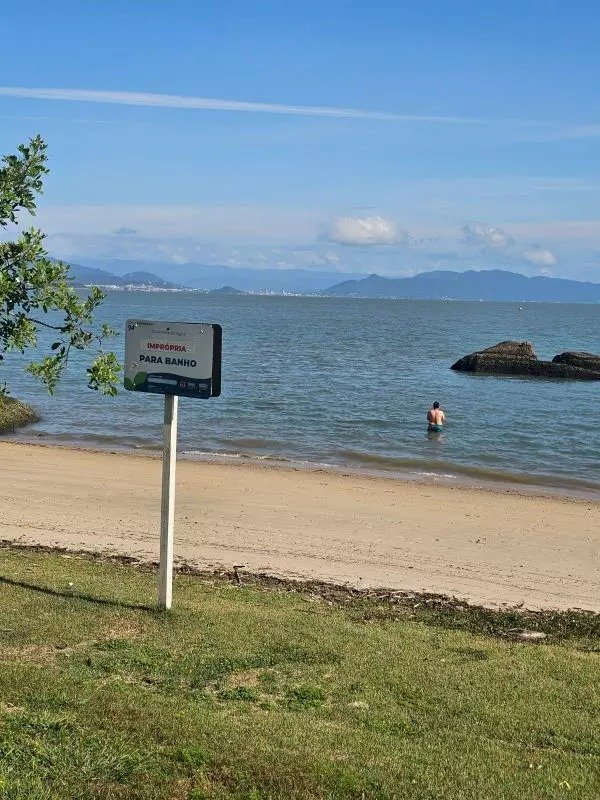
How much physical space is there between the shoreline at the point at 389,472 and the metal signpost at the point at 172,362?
14666 mm

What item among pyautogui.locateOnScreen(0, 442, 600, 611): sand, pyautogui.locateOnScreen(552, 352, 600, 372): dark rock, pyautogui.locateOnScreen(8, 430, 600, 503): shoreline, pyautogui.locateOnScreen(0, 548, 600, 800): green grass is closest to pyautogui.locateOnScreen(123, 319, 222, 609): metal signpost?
pyautogui.locateOnScreen(0, 548, 600, 800): green grass

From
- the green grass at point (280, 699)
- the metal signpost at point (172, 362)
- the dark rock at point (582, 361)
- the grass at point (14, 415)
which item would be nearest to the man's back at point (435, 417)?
the grass at point (14, 415)

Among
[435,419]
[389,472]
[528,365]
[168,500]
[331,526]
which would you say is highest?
[528,365]

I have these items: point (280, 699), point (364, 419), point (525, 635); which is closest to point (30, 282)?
point (280, 699)

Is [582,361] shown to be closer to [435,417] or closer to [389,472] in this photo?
[435,417]

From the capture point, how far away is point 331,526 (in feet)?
54.5

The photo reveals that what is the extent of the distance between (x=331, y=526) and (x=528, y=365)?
41498 mm

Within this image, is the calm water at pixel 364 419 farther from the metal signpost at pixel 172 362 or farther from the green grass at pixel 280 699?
the metal signpost at pixel 172 362

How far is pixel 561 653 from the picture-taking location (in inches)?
341

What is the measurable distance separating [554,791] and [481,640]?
388 cm

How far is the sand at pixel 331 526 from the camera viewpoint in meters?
13.0

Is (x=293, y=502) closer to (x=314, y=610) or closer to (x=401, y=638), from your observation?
(x=314, y=610)

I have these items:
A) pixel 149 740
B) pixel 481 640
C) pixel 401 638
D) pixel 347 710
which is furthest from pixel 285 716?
pixel 481 640

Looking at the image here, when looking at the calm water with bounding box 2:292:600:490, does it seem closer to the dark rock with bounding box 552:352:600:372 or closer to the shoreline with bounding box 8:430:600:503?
the shoreline with bounding box 8:430:600:503
